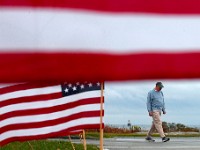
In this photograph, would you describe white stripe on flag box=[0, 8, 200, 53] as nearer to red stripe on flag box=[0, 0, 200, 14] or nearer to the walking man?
red stripe on flag box=[0, 0, 200, 14]

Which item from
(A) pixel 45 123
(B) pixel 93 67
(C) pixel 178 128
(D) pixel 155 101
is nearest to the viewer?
(B) pixel 93 67

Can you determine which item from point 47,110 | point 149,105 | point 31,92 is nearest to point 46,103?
point 47,110

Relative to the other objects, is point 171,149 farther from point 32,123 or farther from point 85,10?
point 85,10

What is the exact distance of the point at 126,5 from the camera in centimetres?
175

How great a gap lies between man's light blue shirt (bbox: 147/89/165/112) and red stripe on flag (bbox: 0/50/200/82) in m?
13.2

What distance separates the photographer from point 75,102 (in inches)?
283

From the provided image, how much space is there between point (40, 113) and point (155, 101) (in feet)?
27.7

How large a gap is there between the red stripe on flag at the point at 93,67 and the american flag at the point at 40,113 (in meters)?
4.86

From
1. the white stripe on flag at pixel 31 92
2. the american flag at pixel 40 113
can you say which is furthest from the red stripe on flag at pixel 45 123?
the white stripe on flag at pixel 31 92

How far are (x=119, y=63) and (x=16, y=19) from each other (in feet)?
0.90

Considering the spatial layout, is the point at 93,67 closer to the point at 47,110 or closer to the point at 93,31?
the point at 93,31

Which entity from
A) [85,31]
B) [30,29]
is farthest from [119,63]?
[30,29]

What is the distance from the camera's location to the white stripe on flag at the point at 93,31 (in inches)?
66.8

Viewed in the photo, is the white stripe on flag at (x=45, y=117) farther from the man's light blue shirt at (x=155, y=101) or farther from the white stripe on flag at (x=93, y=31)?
the man's light blue shirt at (x=155, y=101)
